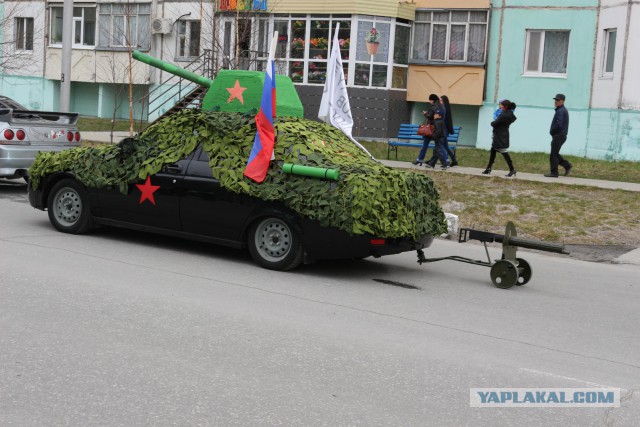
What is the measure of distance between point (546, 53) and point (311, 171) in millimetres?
21231

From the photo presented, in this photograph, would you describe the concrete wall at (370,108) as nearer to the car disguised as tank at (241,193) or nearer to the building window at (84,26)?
the building window at (84,26)

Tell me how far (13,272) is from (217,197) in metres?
2.28

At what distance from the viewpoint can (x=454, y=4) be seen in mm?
29609

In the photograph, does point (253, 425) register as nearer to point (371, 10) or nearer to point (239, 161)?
point (239, 161)

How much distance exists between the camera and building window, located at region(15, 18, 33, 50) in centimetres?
3931

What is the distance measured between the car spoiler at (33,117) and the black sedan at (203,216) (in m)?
3.73

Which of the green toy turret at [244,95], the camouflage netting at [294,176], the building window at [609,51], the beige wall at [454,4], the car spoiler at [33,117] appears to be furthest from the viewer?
the beige wall at [454,4]

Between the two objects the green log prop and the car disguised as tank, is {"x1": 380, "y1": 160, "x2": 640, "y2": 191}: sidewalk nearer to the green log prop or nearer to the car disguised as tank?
the car disguised as tank

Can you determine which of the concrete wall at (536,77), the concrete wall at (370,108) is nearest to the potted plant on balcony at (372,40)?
the concrete wall at (370,108)

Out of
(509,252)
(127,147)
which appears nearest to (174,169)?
(127,147)

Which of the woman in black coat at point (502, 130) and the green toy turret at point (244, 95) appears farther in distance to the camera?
the woman in black coat at point (502, 130)

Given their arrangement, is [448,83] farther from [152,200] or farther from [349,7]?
[152,200]

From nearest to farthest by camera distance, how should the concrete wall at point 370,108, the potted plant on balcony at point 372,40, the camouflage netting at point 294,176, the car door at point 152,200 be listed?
1. the camouflage netting at point 294,176
2. the car door at point 152,200
3. the potted plant on balcony at point 372,40
4. the concrete wall at point 370,108

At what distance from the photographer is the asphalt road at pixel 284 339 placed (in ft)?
17.7
